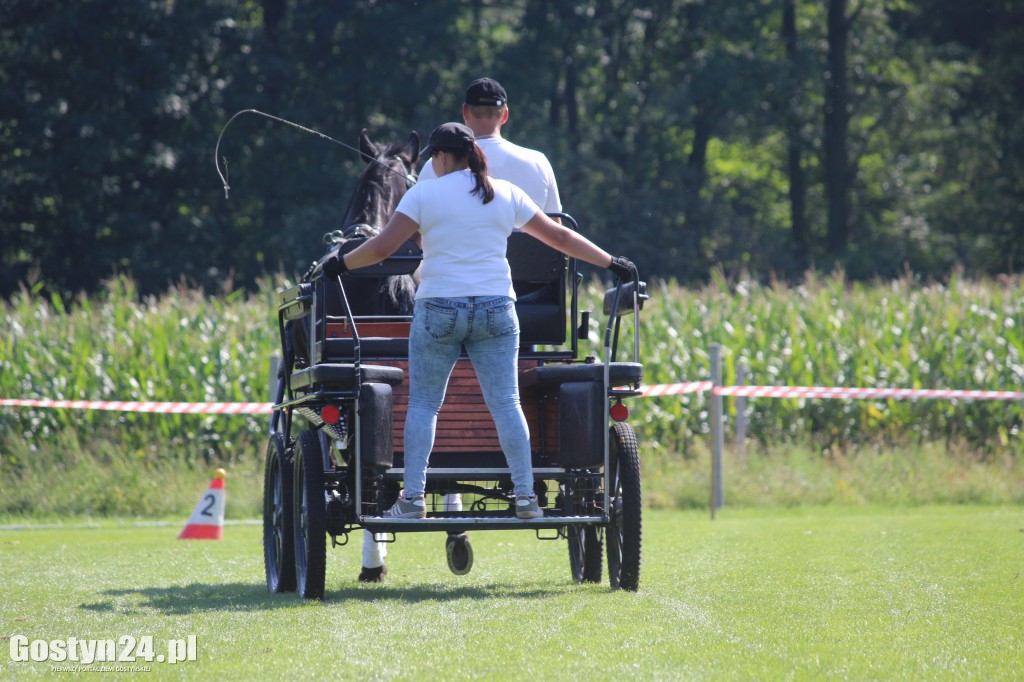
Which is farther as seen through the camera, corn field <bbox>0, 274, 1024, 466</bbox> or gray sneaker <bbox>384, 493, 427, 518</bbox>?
corn field <bbox>0, 274, 1024, 466</bbox>

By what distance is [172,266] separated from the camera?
3406 centimetres

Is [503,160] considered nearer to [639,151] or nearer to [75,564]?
[75,564]

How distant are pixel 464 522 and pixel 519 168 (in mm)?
2018

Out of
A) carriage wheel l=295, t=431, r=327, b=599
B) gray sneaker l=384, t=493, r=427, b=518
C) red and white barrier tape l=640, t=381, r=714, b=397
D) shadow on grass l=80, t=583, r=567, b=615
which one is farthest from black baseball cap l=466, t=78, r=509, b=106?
red and white barrier tape l=640, t=381, r=714, b=397

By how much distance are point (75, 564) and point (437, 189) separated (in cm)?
421

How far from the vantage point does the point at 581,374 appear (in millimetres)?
7117

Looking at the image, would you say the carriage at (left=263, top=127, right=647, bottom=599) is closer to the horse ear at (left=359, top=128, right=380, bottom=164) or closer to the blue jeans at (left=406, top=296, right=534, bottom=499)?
the blue jeans at (left=406, top=296, right=534, bottom=499)

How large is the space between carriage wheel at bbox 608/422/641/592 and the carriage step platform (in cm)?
22

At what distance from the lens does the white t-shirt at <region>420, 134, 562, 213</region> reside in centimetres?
785

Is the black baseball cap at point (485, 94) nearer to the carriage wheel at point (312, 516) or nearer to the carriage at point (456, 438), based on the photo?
the carriage at point (456, 438)

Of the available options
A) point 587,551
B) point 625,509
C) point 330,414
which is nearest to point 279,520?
point 330,414

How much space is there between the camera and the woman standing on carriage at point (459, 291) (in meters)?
6.68

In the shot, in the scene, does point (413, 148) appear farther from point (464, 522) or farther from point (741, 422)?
point (741, 422)

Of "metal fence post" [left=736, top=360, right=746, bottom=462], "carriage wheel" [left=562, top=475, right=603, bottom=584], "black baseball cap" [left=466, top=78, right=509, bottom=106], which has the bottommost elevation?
"carriage wheel" [left=562, top=475, right=603, bottom=584]
